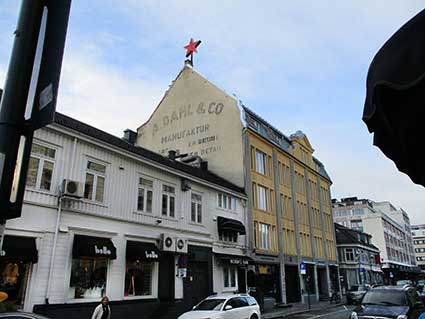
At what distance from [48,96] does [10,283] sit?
13.9 meters

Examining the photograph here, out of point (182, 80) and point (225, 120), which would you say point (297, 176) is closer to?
point (225, 120)

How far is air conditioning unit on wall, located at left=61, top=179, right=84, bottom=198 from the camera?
1532 centimetres

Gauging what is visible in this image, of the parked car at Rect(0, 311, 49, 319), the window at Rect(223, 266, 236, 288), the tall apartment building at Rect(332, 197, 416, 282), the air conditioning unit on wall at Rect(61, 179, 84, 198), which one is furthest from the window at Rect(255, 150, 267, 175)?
the tall apartment building at Rect(332, 197, 416, 282)

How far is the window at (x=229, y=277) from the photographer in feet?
81.6

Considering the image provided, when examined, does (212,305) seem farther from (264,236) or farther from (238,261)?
(264,236)

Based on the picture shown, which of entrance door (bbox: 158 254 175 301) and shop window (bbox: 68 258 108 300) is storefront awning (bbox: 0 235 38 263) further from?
entrance door (bbox: 158 254 175 301)

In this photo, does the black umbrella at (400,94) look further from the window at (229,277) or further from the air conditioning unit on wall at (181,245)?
the window at (229,277)

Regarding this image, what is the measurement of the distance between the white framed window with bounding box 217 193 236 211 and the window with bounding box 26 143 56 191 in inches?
487

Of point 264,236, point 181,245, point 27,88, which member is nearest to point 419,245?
point 264,236

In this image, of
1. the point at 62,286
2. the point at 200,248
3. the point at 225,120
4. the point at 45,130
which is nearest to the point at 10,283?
the point at 62,286

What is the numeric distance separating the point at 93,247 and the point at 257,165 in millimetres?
18095

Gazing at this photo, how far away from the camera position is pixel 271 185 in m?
33.0

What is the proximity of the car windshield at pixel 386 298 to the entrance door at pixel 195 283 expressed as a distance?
1061cm

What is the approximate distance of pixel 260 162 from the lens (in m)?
A: 32.2
